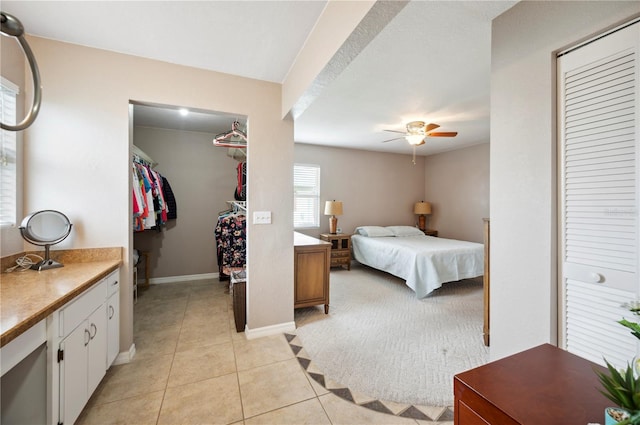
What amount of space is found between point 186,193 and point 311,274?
264 cm

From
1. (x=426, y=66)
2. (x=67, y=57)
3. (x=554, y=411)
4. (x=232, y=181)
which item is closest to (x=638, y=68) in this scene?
(x=554, y=411)

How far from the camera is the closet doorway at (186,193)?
3977mm

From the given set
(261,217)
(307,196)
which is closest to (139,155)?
(261,217)

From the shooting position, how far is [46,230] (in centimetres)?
177

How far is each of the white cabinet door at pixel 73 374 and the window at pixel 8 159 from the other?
100 centimetres

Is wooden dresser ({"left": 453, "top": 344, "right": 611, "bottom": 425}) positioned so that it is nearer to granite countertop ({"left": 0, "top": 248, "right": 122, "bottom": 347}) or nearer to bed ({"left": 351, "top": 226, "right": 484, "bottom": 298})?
granite countertop ({"left": 0, "top": 248, "right": 122, "bottom": 347})

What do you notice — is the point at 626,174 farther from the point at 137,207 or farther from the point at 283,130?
the point at 137,207

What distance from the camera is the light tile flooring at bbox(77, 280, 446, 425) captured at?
155 cm

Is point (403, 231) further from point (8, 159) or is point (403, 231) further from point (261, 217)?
point (8, 159)

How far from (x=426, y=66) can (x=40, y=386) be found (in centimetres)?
329

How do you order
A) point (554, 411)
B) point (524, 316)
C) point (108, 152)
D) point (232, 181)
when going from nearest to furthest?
point (554, 411) < point (524, 316) < point (108, 152) < point (232, 181)

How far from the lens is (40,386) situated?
1.20m

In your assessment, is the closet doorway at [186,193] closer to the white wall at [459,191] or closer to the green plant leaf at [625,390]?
the green plant leaf at [625,390]

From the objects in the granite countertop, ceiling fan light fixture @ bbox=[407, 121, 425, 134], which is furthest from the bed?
the granite countertop
